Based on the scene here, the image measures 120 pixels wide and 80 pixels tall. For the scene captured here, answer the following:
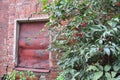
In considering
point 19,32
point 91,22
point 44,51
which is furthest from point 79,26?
point 19,32

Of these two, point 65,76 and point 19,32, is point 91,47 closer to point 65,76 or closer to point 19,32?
point 65,76

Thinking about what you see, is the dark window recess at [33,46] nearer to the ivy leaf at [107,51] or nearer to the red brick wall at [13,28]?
the red brick wall at [13,28]

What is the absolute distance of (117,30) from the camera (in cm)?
246

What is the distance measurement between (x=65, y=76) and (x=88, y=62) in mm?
337

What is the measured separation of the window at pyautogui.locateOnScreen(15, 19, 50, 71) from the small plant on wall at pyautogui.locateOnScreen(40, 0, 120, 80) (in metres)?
0.54

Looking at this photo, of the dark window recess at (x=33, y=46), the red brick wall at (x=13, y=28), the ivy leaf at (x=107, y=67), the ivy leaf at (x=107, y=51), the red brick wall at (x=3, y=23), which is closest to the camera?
the ivy leaf at (x=107, y=51)

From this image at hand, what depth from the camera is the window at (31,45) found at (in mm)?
3648

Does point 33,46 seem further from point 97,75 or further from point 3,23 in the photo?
point 97,75

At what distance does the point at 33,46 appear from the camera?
3.79 metres

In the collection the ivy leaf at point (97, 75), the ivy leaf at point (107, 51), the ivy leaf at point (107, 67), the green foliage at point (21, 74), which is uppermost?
the ivy leaf at point (107, 51)

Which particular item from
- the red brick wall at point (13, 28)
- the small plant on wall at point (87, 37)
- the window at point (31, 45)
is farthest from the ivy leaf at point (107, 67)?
the window at point (31, 45)

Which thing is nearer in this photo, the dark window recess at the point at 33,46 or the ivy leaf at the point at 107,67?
the ivy leaf at the point at 107,67

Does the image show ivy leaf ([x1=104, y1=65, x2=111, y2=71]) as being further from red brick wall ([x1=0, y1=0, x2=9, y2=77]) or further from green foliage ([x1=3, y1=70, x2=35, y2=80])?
red brick wall ([x1=0, y1=0, x2=9, y2=77])

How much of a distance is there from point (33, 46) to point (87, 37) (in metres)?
1.40
